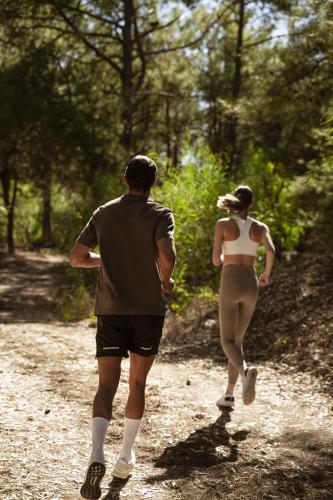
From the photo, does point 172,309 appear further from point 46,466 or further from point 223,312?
point 46,466

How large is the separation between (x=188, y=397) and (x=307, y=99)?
6360 mm

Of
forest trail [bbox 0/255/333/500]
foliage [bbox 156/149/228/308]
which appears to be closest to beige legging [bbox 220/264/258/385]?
forest trail [bbox 0/255/333/500]

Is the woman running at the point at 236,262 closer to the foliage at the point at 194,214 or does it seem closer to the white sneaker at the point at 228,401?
the white sneaker at the point at 228,401

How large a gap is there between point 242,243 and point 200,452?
1900 millimetres

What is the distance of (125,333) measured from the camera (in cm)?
373

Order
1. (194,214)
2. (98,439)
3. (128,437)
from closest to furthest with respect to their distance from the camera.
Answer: (98,439), (128,437), (194,214)

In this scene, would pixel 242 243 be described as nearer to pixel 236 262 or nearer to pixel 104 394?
pixel 236 262

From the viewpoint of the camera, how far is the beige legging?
222 inches

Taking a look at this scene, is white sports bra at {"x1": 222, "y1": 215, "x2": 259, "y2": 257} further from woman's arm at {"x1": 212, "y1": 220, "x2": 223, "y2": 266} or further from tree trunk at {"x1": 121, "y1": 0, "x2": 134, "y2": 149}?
tree trunk at {"x1": 121, "y1": 0, "x2": 134, "y2": 149}

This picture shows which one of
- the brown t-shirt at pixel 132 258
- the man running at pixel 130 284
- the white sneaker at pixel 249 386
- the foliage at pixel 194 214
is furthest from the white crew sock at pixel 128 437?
the foliage at pixel 194 214

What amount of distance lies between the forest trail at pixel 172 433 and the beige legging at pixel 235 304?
652 millimetres

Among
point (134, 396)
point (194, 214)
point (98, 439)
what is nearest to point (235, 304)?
point (134, 396)

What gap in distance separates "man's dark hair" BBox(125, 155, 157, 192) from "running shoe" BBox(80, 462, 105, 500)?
1.66 meters

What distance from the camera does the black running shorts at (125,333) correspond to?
12.1 feet
